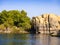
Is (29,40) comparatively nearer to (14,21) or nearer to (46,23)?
(46,23)

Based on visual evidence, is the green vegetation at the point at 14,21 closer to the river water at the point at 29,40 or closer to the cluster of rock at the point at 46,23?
the cluster of rock at the point at 46,23

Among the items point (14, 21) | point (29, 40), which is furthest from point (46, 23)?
point (29, 40)

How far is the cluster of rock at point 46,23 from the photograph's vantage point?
96.3m

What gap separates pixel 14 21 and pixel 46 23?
14014mm

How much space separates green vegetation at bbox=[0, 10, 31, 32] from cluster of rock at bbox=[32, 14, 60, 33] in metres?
4.52

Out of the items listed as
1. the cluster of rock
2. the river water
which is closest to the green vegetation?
the cluster of rock

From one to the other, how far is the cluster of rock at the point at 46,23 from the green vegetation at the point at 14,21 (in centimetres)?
452

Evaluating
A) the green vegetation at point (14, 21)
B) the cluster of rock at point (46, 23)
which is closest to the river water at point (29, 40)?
the cluster of rock at point (46, 23)

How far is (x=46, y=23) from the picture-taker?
98312mm

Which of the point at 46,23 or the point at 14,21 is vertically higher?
the point at 14,21

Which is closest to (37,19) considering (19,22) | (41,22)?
(41,22)

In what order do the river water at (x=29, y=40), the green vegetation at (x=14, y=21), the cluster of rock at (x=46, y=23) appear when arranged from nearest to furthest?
the river water at (x=29, y=40) < the cluster of rock at (x=46, y=23) < the green vegetation at (x=14, y=21)

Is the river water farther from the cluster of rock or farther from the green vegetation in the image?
the green vegetation

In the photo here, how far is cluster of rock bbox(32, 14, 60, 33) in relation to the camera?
9631 centimetres
